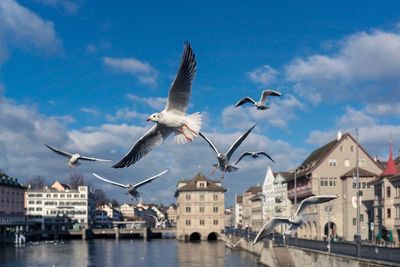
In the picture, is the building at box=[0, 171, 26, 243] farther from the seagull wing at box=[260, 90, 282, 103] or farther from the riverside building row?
the seagull wing at box=[260, 90, 282, 103]

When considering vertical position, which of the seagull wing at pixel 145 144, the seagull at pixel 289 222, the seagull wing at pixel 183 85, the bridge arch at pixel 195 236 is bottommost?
the bridge arch at pixel 195 236

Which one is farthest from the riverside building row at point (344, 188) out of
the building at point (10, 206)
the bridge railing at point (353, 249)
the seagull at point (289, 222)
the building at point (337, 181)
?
the building at point (10, 206)

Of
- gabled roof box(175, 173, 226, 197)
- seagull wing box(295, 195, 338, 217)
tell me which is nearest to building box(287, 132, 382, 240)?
gabled roof box(175, 173, 226, 197)

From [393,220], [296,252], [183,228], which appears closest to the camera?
[296,252]

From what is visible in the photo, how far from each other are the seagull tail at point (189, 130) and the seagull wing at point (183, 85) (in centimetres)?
30

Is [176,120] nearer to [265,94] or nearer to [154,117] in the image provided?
[154,117]

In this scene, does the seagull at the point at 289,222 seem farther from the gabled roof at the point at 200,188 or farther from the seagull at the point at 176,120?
the gabled roof at the point at 200,188

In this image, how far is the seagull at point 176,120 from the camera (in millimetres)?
12082

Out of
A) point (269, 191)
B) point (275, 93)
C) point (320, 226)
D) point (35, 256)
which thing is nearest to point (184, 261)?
point (320, 226)

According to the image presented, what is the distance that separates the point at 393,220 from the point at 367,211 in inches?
643

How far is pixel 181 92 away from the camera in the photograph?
41.8 feet

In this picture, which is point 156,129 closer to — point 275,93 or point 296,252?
point 275,93

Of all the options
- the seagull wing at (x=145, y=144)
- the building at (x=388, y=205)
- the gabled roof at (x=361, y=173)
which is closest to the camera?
the seagull wing at (x=145, y=144)

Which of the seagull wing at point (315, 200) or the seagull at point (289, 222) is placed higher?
the seagull wing at point (315, 200)
